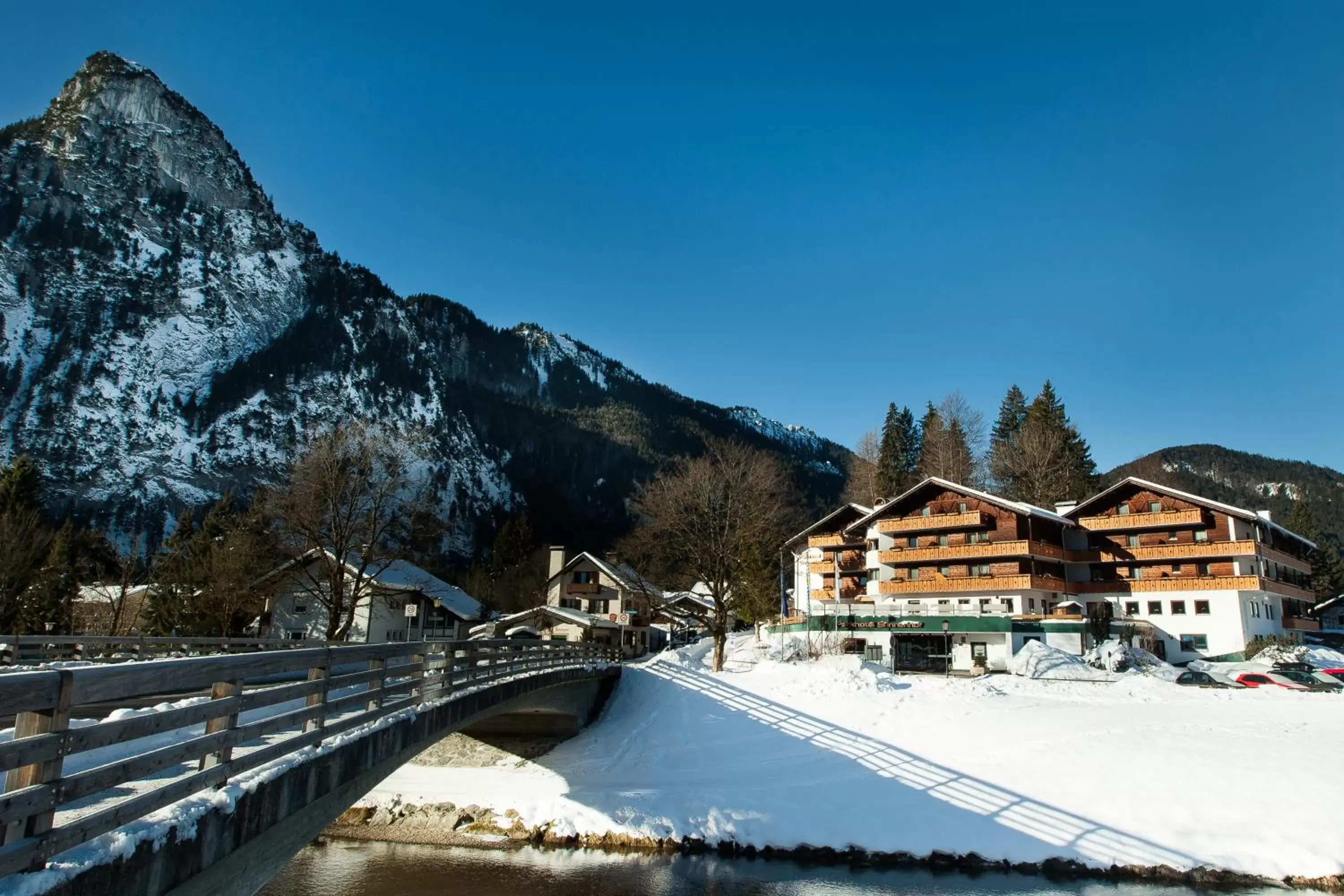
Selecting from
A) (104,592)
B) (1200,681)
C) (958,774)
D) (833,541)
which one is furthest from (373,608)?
(1200,681)

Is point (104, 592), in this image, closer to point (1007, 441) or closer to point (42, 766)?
point (42, 766)

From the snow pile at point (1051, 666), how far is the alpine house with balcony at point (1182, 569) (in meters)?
11.8

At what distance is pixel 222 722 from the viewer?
7.26m

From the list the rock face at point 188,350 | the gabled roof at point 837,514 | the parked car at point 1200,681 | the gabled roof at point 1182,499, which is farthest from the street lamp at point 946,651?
the rock face at point 188,350

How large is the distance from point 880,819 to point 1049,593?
35817 mm

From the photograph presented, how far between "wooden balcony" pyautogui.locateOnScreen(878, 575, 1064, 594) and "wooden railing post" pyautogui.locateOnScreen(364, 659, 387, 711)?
4656 cm

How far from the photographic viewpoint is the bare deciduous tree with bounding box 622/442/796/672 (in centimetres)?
4219

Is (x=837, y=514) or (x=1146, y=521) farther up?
(x=837, y=514)

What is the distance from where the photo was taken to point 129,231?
15988 centimetres

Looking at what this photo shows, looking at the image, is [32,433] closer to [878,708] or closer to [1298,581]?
[878,708]

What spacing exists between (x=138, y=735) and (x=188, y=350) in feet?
572

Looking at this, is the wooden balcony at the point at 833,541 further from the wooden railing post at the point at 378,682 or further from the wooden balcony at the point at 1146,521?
the wooden railing post at the point at 378,682

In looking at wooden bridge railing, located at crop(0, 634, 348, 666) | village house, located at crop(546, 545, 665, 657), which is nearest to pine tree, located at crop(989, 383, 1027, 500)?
village house, located at crop(546, 545, 665, 657)

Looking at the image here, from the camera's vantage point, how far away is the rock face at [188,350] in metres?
131
